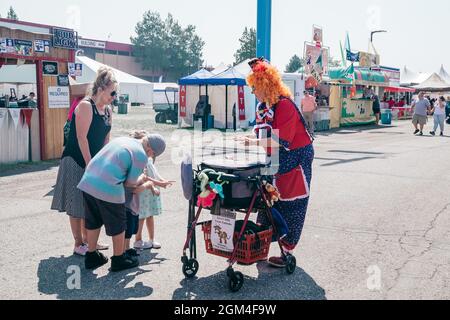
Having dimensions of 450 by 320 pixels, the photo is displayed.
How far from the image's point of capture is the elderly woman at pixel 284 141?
15.4 ft

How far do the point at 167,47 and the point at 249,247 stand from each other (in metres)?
106

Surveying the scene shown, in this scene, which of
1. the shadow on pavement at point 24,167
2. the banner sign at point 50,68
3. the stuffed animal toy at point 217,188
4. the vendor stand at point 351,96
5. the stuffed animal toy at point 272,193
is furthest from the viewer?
the vendor stand at point 351,96

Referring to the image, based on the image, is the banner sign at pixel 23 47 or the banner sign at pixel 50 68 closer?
the banner sign at pixel 23 47

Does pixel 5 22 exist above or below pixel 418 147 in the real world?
above

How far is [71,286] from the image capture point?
4352 millimetres

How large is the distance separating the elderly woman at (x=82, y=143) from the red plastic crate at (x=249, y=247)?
137 cm

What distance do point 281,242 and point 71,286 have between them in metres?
1.91

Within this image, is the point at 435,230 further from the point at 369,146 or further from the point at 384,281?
the point at 369,146

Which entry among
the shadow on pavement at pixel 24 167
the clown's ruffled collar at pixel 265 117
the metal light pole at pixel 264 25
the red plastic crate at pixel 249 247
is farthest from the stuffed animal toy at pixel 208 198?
the metal light pole at pixel 264 25

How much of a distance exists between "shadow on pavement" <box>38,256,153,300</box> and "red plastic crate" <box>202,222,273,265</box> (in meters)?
0.69

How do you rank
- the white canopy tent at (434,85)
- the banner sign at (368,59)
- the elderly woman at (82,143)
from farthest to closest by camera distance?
the white canopy tent at (434,85), the banner sign at (368,59), the elderly woman at (82,143)

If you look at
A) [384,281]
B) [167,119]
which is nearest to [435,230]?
[384,281]

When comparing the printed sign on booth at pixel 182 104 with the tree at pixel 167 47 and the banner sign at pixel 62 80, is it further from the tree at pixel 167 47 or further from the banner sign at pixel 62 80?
the tree at pixel 167 47

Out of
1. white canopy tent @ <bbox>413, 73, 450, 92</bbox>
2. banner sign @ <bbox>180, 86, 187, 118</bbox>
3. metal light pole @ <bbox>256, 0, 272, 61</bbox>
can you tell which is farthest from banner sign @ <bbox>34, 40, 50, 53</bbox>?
white canopy tent @ <bbox>413, 73, 450, 92</bbox>
